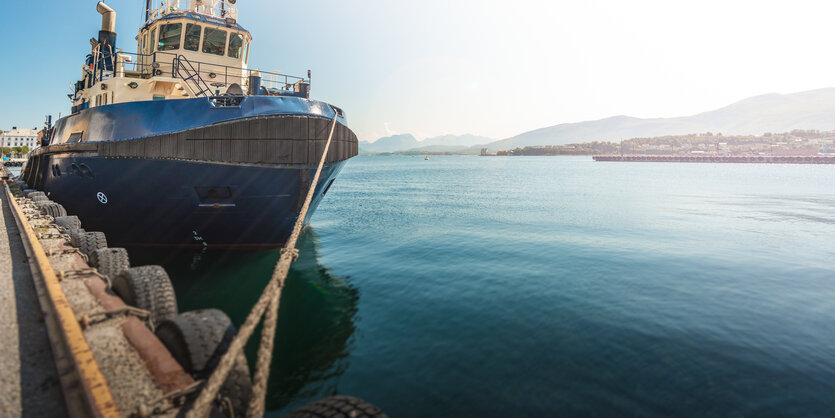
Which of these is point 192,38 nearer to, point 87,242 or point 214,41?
point 214,41

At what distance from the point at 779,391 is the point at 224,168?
10.6 meters

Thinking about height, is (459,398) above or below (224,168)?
below

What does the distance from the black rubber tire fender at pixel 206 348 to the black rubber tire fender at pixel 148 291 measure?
3.10 ft

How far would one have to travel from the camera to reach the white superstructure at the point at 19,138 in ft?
498

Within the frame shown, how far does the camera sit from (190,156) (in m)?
8.72

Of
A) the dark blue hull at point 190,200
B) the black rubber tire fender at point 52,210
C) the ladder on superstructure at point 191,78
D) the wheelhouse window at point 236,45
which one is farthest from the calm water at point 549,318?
the wheelhouse window at point 236,45

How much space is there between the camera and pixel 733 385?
539 cm

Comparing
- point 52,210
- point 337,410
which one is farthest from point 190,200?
point 337,410

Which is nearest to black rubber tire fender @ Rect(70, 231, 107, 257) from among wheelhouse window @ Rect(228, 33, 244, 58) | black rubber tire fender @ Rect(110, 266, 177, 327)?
black rubber tire fender @ Rect(110, 266, 177, 327)

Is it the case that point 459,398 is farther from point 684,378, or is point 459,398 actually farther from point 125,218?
point 125,218

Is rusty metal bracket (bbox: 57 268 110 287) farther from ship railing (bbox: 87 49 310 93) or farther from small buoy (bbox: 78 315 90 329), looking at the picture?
ship railing (bbox: 87 49 310 93)

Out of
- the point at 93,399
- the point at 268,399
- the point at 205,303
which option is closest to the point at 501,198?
the point at 205,303

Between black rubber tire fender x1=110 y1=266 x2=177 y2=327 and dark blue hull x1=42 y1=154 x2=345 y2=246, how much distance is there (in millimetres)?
4675

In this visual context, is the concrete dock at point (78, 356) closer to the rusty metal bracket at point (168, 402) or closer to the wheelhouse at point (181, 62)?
the rusty metal bracket at point (168, 402)
